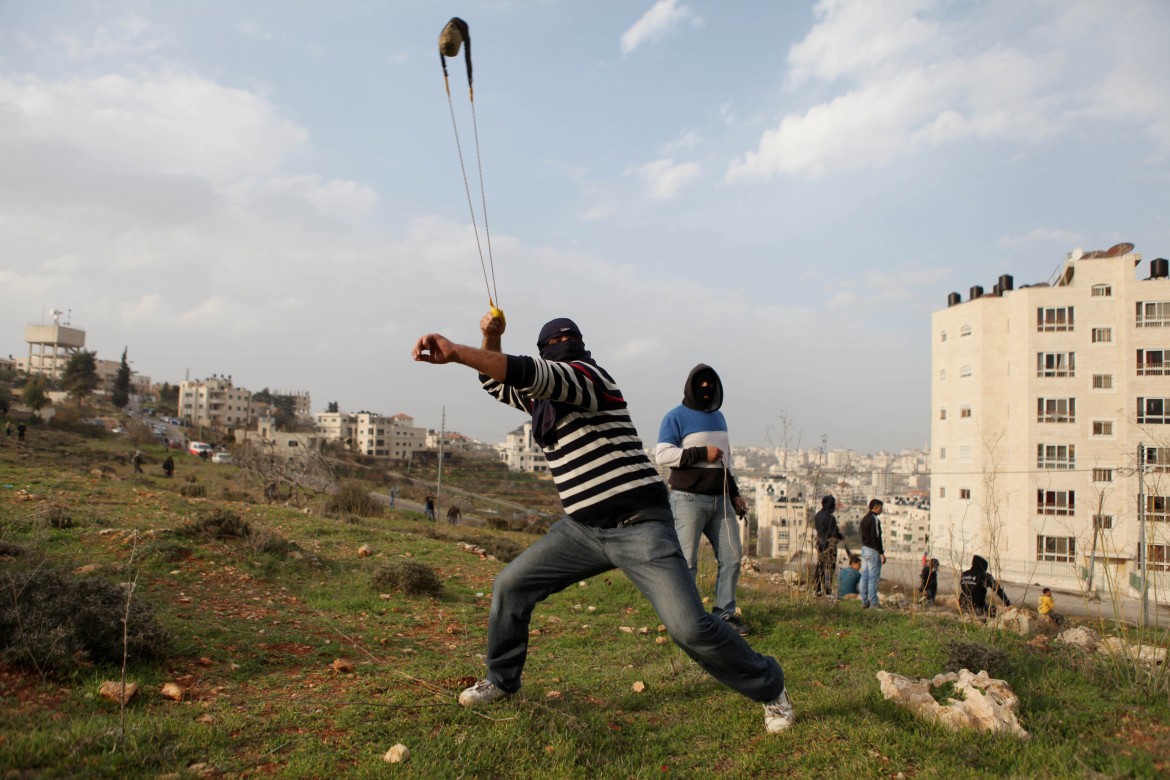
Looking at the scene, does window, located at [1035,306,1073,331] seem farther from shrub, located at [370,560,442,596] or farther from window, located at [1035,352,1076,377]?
shrub, located at [370,560,442,596]

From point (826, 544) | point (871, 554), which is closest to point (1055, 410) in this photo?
point (871, 554)

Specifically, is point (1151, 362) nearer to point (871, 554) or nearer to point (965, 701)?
point (871, 554)

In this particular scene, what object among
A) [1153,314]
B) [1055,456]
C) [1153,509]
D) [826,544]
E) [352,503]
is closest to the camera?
[1153,509]

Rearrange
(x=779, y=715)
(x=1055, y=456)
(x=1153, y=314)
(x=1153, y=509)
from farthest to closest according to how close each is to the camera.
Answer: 1. (x=1055, y=456)
2. (x=1153, y=314)
3. (x=1153, y=509)
4. (x=779, y=715)

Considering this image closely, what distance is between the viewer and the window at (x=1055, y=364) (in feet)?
129

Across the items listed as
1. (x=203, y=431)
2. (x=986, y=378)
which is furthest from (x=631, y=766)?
(x=203, y=431)

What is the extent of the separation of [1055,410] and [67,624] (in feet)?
151

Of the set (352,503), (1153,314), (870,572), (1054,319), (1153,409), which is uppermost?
(1153,314)

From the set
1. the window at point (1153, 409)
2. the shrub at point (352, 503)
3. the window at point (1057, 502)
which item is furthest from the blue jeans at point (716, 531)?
the window at point (1153, 409)

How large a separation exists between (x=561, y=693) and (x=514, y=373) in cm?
Answer: 207

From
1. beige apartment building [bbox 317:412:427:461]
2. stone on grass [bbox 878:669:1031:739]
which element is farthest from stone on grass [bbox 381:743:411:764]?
beige apartment building [bbox 317:412:427:461]

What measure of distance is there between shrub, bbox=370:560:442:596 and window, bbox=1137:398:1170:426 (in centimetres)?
4421

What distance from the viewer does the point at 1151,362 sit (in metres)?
38.0

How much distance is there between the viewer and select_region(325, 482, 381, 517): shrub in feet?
66.5
